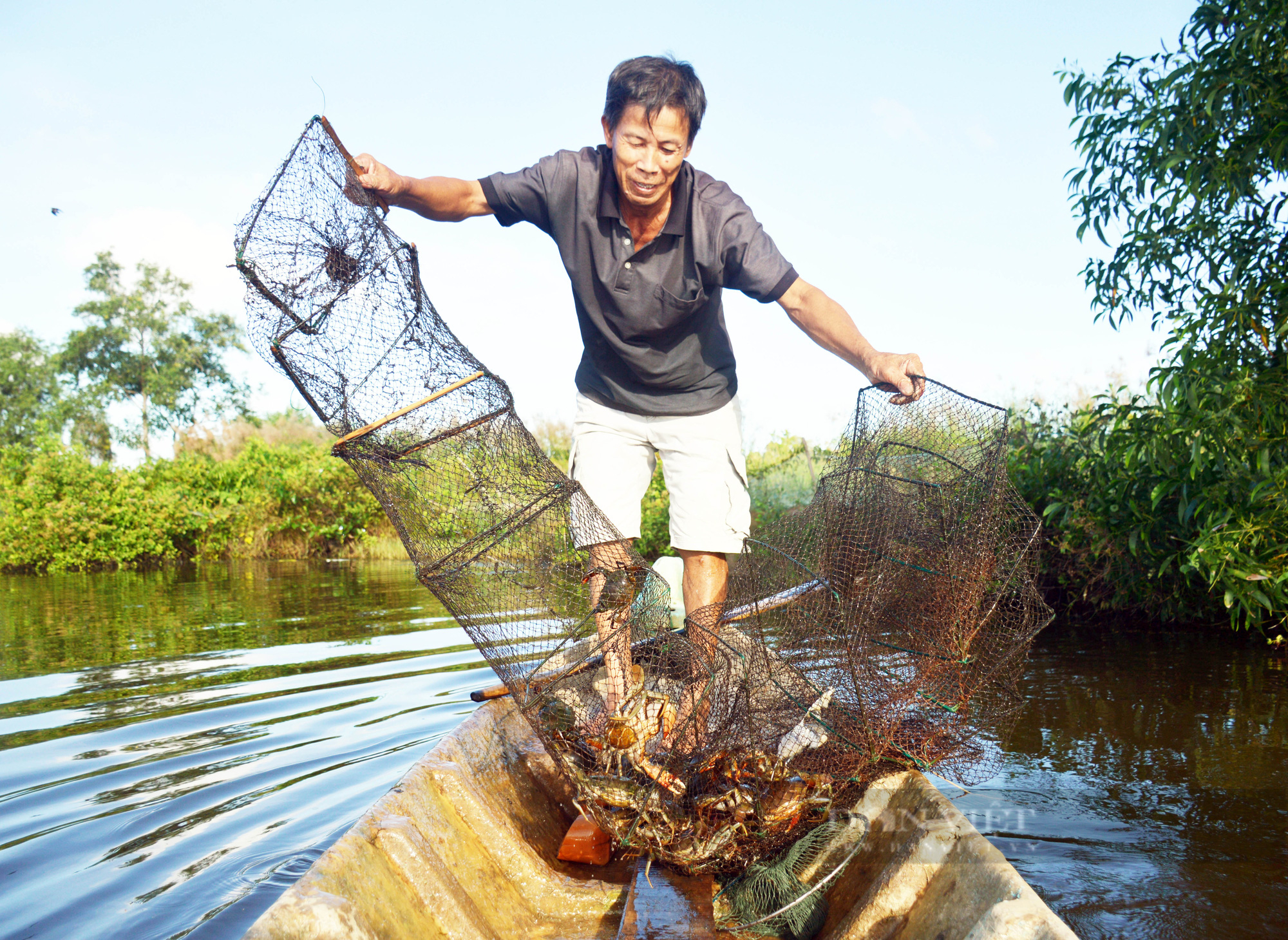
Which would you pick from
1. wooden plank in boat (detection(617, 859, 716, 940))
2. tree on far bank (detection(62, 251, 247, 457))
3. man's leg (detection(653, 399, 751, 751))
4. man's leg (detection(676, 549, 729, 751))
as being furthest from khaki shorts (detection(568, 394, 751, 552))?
tree on far bank (detection(62, 251, 247, 457))

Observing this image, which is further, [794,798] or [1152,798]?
[1152,798]

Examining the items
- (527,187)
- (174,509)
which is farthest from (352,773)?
(174,509)

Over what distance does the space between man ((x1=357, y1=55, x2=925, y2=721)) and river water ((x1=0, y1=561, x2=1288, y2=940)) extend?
138 centimetres

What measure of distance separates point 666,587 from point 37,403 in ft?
113

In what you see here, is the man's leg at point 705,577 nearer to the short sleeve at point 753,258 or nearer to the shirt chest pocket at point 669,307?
the shirt chest pocket at point 669,307

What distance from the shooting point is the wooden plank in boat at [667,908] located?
1.96 meters

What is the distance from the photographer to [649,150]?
254 cm

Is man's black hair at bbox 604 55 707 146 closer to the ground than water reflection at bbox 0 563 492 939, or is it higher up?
higher up

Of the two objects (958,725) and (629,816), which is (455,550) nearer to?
(629,816)

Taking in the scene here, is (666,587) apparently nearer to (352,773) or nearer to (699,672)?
(699,672)

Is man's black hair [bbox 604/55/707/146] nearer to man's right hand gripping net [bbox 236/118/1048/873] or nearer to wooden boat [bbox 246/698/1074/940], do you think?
man's right hand gripping net [bbox 236/118/1048/873]

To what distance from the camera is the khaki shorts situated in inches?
115

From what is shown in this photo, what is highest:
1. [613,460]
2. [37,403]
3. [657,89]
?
[37,403]

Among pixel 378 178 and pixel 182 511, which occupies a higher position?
pixel 378 178
